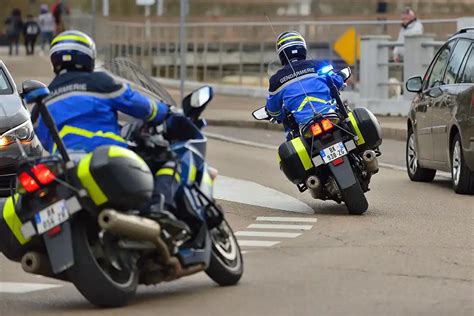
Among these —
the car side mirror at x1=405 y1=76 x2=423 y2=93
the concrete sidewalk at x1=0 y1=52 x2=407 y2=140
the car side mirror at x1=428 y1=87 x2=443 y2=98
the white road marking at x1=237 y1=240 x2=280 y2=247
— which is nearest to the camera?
the white road marking at x1=237 y1=240 x2=280 y2=247

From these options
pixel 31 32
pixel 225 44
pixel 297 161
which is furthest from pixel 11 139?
pixel 31 32

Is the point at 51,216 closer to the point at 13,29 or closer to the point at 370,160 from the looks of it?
the point at 370,160

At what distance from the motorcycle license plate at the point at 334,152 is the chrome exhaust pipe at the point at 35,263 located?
17.5ft

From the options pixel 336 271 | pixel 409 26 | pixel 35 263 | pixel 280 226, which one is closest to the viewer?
pixel 35 263

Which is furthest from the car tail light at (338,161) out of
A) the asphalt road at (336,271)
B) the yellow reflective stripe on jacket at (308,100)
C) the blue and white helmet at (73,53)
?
the blue and white helmet at (73,53)

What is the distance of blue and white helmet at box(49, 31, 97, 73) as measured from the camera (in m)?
9.96

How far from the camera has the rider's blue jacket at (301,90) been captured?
15000 mm

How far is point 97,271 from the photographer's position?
9258 millimetres

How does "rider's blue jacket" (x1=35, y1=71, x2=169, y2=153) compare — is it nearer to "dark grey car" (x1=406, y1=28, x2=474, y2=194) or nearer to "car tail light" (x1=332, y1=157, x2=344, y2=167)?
"car tail light" (x1=332, y1=157, x2=344, y2=167)

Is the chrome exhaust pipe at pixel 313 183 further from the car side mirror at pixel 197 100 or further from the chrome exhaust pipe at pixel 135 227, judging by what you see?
the chrome exhaust pipe at pixel 135 227

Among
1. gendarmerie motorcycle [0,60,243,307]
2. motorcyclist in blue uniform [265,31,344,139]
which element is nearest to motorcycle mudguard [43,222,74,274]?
gendarmerie motorcycle [0,60,243,307]

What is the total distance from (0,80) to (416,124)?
4718mm

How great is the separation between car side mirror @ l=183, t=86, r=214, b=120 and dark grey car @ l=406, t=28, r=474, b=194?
669cm

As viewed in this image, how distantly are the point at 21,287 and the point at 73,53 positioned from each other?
171 centimetres
